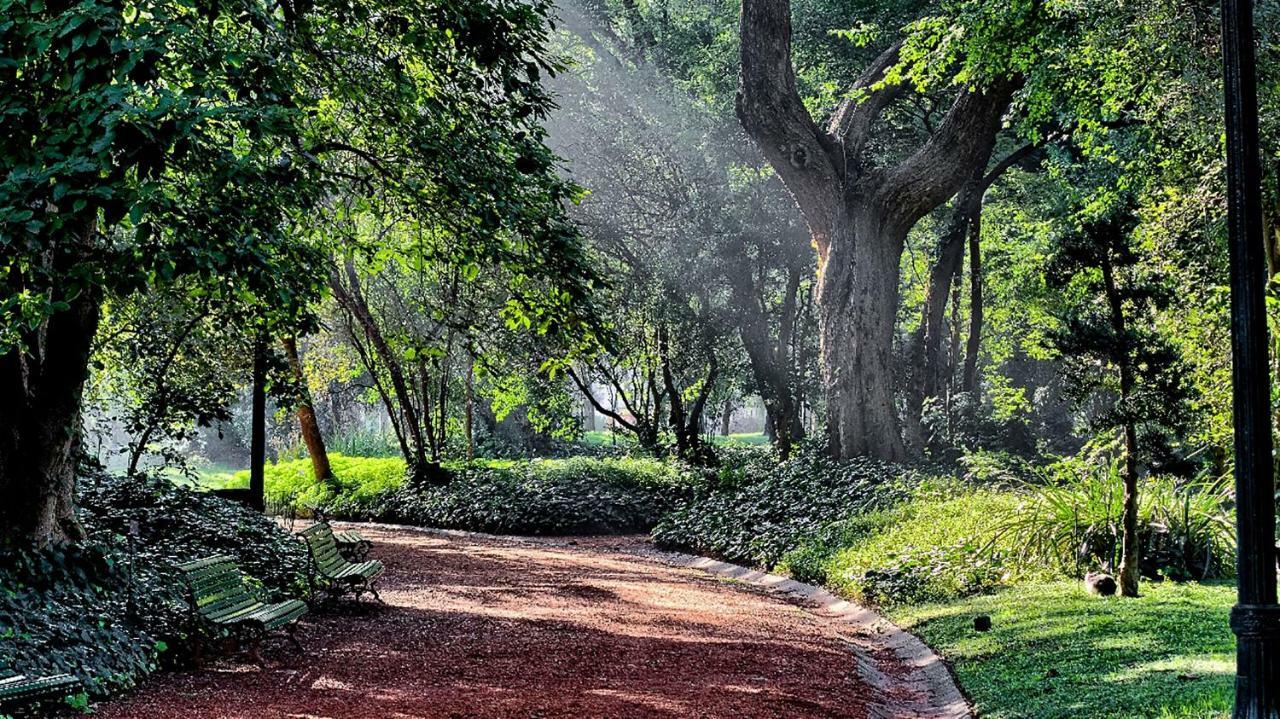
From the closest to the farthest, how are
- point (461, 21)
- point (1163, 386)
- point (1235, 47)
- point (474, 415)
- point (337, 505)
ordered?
point (1235, 47) → point (461, 21) → point (1163, 386) → point (337, 505) → point (474, 415)

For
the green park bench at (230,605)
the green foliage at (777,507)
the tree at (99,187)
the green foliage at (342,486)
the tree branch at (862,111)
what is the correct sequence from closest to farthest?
1. the tree at (99,187)
2. the green park bench at (230,605)
3. the green foliage at (777,507)
4. the tree branch at (862,111)
5. the green foliage at (342,486)

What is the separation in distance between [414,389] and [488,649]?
20448mm

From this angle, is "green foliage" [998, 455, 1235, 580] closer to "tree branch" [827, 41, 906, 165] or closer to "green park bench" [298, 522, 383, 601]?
"green park bench" [298, 522, 383, 601]

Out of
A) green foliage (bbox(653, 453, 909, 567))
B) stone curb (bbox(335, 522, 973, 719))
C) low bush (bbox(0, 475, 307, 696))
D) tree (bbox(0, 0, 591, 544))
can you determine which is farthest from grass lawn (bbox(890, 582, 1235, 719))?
low bush (bbox(0, 475, 307, 696))

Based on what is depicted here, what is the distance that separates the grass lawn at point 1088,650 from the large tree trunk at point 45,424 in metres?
6.99

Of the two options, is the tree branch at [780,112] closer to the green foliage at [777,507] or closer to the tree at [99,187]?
the green foliage at [777,507]

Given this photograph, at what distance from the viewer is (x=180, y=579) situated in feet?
29.5

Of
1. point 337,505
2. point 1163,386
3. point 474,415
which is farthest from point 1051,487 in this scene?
point 474,415

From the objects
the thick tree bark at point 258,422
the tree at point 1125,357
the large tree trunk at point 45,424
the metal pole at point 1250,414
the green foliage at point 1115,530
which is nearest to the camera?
the metal pole at point 1250,414

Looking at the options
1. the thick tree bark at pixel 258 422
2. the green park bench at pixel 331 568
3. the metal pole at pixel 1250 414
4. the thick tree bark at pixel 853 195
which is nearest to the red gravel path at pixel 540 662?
the green park bench at pixel 331 568

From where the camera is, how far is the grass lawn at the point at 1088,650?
667 cm

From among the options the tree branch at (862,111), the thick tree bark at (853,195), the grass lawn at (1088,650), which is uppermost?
the tree branch at (862,111)

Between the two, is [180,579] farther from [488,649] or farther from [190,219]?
[190,219]

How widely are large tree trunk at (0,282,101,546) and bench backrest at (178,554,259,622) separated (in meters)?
1.18
